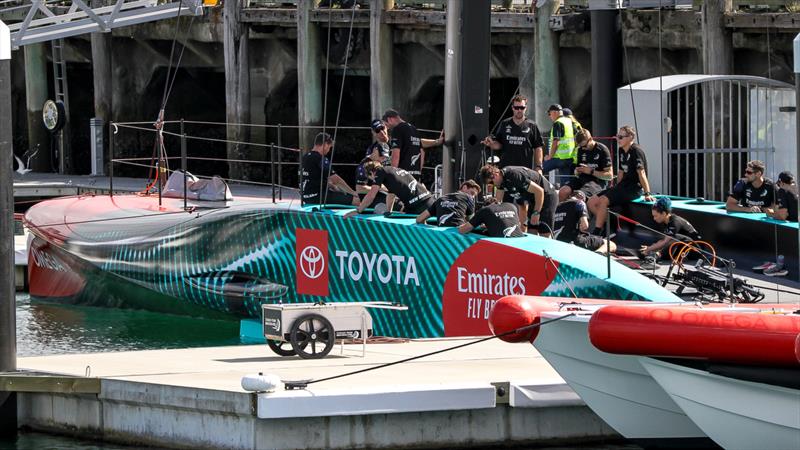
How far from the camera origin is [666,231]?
1264 centimetres

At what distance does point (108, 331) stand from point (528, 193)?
4.85m

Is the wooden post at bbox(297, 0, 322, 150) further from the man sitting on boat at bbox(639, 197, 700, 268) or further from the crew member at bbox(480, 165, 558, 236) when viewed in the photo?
the man sitting on boat at bbox(639, 197, 700, 268)

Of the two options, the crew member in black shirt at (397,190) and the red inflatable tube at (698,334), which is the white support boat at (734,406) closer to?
the red inflatable tube at (698,334)

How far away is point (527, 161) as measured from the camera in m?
13.9

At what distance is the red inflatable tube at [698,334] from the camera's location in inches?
319

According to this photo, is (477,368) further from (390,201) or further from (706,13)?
(706,13)

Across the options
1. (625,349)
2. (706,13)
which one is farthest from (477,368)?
(706,13)

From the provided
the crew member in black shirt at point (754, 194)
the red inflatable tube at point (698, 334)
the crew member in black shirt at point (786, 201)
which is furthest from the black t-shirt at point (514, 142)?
the red inflatable tube at point (698, 334)

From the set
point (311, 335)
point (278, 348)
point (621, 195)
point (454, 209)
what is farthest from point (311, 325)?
point (621, 195)

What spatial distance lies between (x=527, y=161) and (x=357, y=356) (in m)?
3.56

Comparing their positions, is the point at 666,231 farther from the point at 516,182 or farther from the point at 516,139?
the point at 516,139

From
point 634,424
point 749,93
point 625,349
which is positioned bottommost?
point 634,424

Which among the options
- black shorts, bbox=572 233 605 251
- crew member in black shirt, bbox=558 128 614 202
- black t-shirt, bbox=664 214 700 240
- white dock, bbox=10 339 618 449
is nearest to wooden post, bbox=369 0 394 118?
crew member in black shirt, bbox=558 128 614 202

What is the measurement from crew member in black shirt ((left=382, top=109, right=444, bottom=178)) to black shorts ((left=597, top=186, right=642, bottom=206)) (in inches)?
65.4
